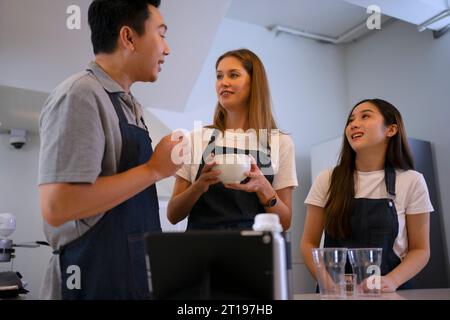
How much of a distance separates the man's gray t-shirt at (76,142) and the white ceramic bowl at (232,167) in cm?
23

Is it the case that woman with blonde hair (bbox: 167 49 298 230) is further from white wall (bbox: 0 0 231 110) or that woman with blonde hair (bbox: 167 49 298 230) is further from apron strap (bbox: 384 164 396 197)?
white wall (bbox: 0 0 231 110)

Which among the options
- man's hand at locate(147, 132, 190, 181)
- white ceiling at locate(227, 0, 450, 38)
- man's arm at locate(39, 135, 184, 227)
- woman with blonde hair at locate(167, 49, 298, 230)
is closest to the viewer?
man's arm at locate(39, 135, 184, 227)

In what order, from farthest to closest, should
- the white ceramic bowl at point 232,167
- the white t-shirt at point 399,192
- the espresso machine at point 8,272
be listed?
the espresso machine at point 8,272, the white t-shirt at point 399,192, the white ceramic bowl at point 232,167

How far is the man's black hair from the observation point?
960 millimetres

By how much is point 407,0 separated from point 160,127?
4.82ft

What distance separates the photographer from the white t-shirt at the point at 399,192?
1.32 metres

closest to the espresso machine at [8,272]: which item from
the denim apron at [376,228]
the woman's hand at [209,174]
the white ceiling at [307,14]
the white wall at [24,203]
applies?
the white wall at [24,203]

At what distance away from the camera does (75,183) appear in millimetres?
698

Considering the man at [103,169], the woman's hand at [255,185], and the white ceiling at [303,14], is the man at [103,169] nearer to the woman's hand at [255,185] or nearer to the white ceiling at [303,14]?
the woman's hand at [255,185]

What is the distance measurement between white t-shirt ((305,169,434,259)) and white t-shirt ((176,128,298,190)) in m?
0.20

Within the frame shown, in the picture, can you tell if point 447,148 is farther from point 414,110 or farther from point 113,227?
point 113,227


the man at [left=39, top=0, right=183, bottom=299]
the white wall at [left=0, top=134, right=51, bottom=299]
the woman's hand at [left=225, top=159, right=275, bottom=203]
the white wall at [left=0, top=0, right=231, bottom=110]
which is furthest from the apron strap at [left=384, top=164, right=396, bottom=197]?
the white wall at [left=0, top=134, right=51, bottom=299]

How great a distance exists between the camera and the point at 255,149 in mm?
1305

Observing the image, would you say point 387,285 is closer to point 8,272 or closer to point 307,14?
point 8,272
